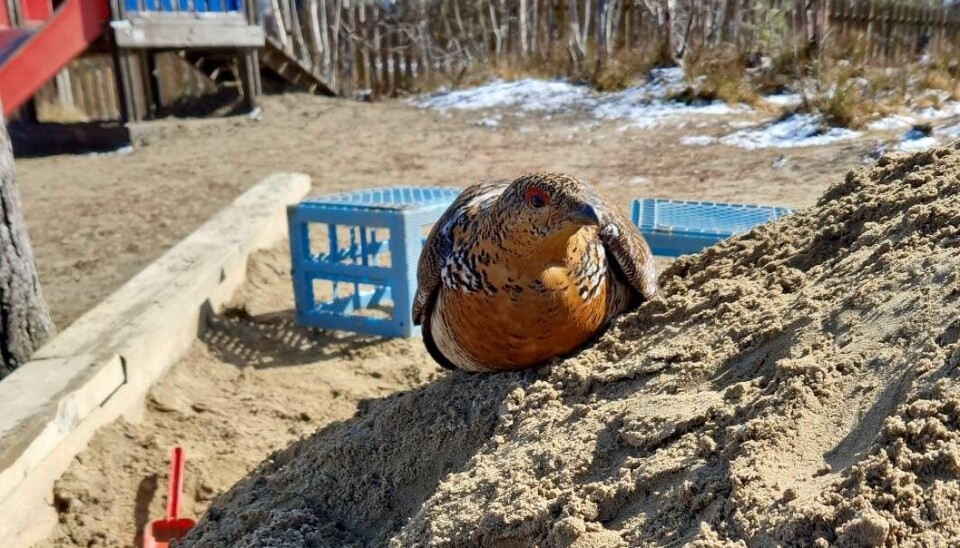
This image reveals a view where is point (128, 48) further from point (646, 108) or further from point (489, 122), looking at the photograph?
point (646, 108)

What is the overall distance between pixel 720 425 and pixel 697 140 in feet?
25.0

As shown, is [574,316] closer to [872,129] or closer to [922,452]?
[922,452]

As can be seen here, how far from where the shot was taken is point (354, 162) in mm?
9633

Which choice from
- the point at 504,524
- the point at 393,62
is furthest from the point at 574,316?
the point at 393,62

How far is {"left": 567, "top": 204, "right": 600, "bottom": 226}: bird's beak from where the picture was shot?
6.68 ft

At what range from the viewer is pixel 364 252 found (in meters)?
4.66

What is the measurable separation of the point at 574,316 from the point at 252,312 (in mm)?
3111

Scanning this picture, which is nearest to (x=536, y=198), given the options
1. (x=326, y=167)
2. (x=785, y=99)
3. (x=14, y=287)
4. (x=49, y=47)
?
(x=14, y=287)

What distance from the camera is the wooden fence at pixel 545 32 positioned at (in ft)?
41.3

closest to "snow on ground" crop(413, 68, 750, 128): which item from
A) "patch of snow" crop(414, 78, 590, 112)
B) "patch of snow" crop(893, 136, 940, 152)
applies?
"patch of snow" crop(414, 78, 590, 112)

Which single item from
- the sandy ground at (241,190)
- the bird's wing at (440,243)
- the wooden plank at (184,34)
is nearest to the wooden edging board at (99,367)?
the sandy ground at (241,190)

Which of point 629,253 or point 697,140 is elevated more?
point 629,253

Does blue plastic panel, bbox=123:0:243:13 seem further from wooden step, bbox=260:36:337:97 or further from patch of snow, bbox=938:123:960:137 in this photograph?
patch of snow, bbox=938:123:960:137

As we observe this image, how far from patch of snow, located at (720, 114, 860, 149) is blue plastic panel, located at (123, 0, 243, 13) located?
24.1ft
